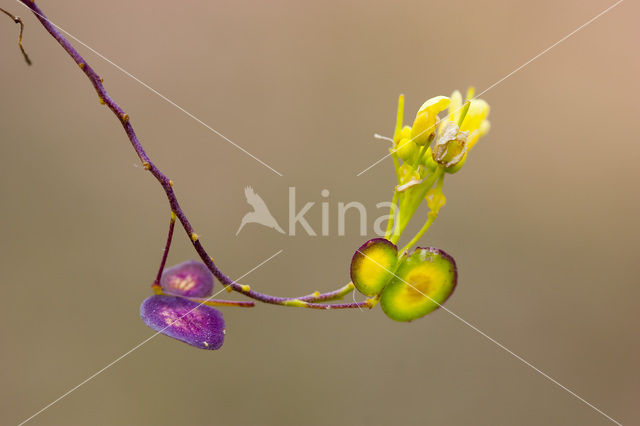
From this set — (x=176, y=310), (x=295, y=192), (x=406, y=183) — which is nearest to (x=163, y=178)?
(x=176, y=310)

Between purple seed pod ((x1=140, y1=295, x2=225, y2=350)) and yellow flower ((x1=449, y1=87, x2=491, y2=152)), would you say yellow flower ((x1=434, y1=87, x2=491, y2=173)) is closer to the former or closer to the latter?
yellow flower ((x1=449, y1=87, x2=491, y2=152))

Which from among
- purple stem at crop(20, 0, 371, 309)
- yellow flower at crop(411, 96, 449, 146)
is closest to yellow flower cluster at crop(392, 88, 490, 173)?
yellow flower at crop(411, 96, 449, 146)

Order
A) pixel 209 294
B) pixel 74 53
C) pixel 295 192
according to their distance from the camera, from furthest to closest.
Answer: pixel 295 192
pixel 209 294
pixel 74 53

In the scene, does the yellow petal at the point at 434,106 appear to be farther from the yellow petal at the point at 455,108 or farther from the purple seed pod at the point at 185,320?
the purple seed pod at the point at 185,320

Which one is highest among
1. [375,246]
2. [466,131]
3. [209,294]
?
[466,131]

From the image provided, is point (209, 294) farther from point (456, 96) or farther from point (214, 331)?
point (456, 96)

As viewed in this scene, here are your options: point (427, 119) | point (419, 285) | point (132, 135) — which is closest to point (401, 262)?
point (419, 285)

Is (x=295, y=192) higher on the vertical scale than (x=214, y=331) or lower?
lower
